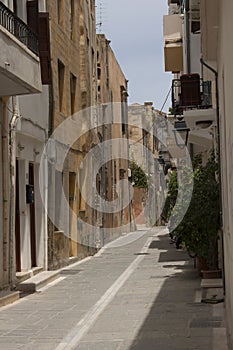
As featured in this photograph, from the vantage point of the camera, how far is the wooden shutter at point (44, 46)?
1570cm

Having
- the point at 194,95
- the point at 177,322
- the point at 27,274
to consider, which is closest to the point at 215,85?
the point at 177,322

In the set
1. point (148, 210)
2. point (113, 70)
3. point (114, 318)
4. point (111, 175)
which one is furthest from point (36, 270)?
point (148, 210)

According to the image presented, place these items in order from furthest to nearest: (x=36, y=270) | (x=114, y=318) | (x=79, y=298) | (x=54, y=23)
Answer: (x=54, y=23)
(x=36, y=270)
(x=79, y=298)
(x=114, y=318)

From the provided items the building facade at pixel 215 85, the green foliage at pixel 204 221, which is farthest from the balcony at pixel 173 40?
the green foliage at pixel 204 221

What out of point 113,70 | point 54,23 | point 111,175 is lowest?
point 111,175

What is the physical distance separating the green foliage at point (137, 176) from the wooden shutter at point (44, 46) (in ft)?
120

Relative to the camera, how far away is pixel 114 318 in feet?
35.4

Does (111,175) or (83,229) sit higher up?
(111,175)

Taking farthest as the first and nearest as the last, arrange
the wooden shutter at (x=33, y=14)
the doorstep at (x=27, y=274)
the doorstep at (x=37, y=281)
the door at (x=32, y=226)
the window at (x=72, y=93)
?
the window at (x=72, y=93) → the door at (x=32, y=226) → the wooden shutter at (x=33, y=14) → the doorstep at (x=27, y=274) → the doorstep at (x=37, y=281)

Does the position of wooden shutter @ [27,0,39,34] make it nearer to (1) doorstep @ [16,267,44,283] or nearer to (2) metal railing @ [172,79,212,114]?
(2) metal railing @ [172,79,212,114]

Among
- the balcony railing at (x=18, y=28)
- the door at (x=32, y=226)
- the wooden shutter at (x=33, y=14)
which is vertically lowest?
the door at (x=32, y=226)

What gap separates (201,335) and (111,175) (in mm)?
28431

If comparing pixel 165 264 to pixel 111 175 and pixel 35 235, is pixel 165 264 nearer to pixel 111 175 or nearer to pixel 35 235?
pixel 35 235

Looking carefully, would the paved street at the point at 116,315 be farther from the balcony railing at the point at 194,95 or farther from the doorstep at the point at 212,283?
the balcony railing at the point at 194,95
